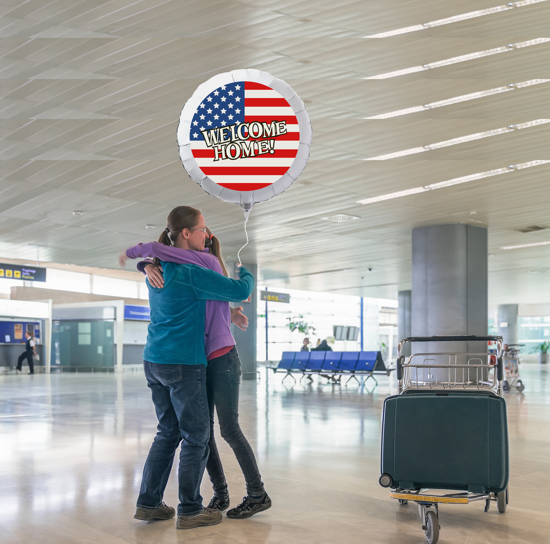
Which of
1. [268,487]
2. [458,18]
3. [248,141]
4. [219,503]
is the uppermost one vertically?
[458,18]

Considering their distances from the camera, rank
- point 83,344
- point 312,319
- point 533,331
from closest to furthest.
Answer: point 83,344
point 312,319
point 533,331

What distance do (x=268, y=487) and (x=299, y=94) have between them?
491cm

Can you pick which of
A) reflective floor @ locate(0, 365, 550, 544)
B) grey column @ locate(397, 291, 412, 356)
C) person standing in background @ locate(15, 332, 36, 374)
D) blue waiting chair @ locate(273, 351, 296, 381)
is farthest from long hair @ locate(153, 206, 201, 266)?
grey column @ locate(397, 291, 412, 356)

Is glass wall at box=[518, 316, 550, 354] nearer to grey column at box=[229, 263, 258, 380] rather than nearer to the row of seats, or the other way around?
grey column at box=[229, 263, 258, 380]

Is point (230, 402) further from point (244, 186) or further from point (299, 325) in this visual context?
point (299, 325)

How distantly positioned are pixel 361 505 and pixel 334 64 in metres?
4.77

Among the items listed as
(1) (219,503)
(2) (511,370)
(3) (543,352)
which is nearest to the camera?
(1) (219,503)

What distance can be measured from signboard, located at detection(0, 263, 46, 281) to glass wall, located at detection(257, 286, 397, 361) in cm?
1487

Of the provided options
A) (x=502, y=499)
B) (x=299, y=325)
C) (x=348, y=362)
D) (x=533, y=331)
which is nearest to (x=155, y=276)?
(x=502, y=499)

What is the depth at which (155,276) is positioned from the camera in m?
3.41

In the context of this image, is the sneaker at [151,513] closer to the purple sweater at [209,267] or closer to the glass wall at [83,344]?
the purple sweater at [209,267]

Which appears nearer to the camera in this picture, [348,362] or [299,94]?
[299,94]

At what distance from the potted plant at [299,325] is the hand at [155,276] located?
36.8 metres

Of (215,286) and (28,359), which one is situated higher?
(215,286)
